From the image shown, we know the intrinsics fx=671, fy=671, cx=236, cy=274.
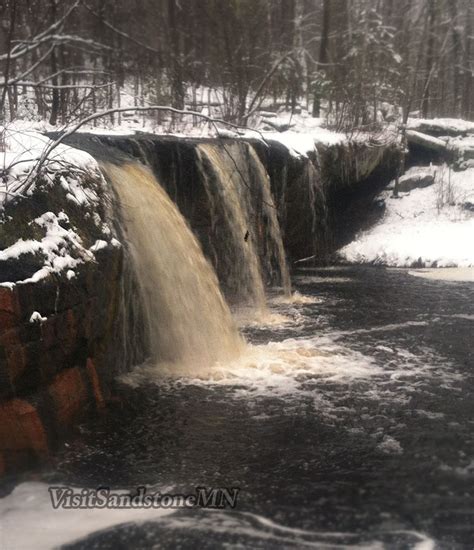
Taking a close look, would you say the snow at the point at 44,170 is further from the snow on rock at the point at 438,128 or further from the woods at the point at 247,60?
the snow on rock at the point at 438,128

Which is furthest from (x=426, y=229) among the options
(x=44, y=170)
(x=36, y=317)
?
(x=36, y=317)

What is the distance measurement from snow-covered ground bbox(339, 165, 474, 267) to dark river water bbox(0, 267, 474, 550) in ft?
23.3

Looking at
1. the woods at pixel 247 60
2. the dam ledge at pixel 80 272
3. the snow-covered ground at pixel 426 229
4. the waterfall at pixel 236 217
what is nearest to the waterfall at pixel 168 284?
the dam ledge at pixel 80 272

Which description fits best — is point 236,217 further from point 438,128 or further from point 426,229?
point 438,128

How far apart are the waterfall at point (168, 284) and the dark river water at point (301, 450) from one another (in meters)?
0.44

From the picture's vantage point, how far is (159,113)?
562 inches

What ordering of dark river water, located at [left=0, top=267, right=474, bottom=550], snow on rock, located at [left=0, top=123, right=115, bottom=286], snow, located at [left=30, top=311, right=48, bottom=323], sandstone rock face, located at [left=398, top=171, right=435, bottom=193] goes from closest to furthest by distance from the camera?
dark river water, located at [left=0, top=267, right=474, bottom=550] → snow, located at [left=30, top=311, right=48, bottom=323] → snow on rock, located at [left=0, top=123, right=115, bottom=286] → sandstone rock face, located at [left=398, top=171, right=435, bottom=193]

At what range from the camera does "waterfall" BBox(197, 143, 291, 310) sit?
32.4 ft

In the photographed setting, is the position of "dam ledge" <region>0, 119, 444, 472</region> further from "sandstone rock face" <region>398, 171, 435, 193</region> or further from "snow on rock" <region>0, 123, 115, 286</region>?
"sandstone rock face" <region>398, 171, 435, 193</region>

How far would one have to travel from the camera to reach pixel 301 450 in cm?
482

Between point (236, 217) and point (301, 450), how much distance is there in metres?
5.78

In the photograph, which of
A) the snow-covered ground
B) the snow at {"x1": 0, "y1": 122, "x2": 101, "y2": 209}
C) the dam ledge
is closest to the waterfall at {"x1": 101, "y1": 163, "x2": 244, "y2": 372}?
the dam ledge

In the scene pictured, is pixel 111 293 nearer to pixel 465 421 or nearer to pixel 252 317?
pixel 465 421

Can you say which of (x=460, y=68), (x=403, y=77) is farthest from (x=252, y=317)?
(x=460, y=68)
